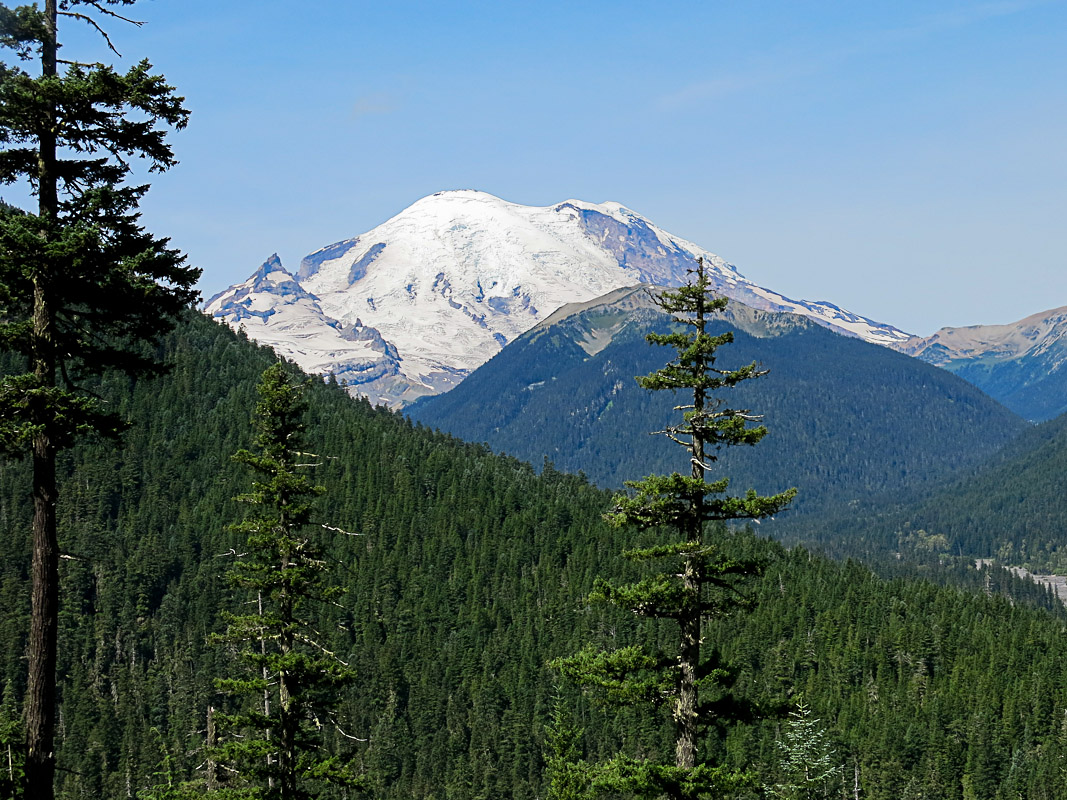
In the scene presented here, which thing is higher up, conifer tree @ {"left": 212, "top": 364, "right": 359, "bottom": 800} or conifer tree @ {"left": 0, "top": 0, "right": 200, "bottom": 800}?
conifer tree @ {"left": 0, "top": 0, "right": 200, "bottom": 800}

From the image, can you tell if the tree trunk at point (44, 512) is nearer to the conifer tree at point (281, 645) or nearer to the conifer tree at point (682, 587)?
the conifer tree at point (682, 587)

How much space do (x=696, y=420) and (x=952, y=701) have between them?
185 m

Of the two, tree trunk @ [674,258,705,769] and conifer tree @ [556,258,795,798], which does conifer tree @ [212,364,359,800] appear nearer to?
conifer tree @ [556,258,795,798]

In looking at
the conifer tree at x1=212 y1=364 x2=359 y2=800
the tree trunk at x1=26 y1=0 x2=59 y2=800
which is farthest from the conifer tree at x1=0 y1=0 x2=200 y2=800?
the conifer tree at x1=212 y1=364 x2=359 y2=800

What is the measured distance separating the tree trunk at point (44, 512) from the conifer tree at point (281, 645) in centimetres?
1178

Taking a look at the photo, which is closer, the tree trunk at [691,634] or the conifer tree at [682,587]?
the conifer tree at [682,587]

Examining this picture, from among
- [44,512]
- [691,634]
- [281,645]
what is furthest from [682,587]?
[281,645]

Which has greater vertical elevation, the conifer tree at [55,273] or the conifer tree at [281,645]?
the conifer tree at [55,273]

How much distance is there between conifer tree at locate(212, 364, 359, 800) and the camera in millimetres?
34562

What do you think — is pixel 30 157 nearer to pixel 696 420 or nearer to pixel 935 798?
pixel 696 420

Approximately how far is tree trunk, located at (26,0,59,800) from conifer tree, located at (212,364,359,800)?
38.6 feet

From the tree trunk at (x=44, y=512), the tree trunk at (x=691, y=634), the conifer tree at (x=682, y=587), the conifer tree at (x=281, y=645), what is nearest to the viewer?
the tree trunk at (x=44, y=512)

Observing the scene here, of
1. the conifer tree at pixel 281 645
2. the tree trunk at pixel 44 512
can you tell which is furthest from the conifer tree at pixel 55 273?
the conifer tree at pixel 281 645

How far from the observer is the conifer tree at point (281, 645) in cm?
3456
